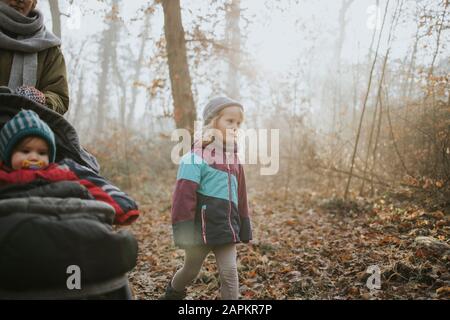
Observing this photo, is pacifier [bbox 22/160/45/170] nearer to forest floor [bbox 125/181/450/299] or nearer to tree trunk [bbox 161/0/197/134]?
forest floor [bbox 125/181/450/299]

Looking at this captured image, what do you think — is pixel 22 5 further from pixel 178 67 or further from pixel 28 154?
pixel 178 67

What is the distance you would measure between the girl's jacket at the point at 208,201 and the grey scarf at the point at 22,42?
4.60 feet

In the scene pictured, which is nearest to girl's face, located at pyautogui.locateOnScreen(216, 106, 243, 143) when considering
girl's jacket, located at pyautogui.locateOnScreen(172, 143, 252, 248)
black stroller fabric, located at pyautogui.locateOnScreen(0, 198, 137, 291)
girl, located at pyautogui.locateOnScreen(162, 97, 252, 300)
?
girl, located at pyautogui.locateOnScreen(162, 97, 252, 300)

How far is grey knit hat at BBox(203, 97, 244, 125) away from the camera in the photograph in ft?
11.1

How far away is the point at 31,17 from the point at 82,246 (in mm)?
2228

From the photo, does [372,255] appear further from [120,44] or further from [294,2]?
[120,44]

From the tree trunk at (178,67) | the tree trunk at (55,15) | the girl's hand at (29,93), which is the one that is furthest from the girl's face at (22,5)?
the tree trunk at (55,15)

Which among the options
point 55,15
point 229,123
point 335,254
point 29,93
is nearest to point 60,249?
point 29,93

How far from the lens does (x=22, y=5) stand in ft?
9.79

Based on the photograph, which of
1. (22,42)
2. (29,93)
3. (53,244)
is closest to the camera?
(53,244)

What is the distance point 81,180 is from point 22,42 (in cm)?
139

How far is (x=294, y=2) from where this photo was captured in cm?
1048

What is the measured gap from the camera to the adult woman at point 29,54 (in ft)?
9.43
